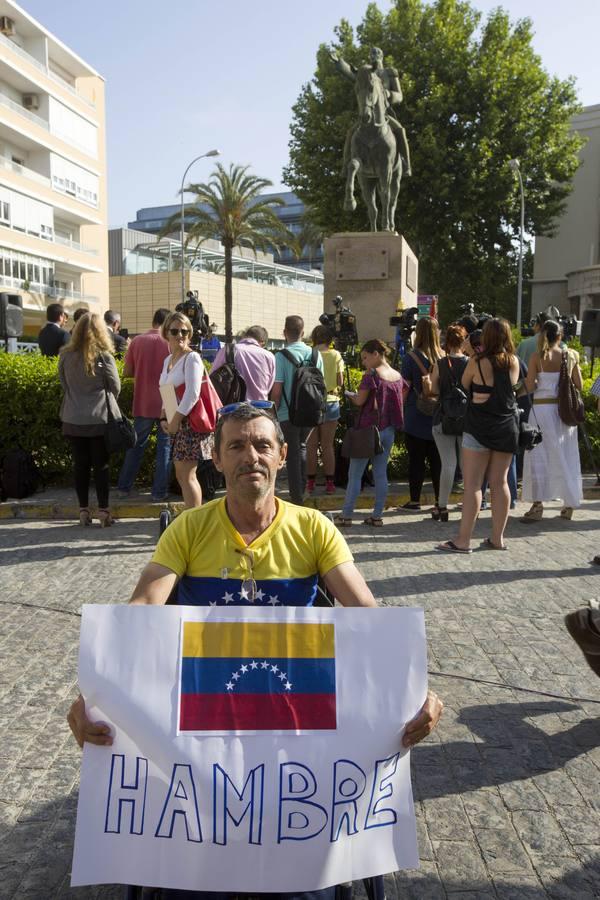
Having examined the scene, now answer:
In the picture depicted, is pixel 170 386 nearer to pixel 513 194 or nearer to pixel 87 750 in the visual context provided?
pixel 87 750

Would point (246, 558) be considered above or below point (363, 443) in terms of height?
above

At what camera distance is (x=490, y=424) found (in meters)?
6.92

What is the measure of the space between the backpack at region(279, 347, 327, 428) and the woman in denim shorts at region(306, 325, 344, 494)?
1.12 m

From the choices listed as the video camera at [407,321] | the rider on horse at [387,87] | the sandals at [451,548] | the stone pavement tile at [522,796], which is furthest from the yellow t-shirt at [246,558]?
the rider on horse at [387,87]

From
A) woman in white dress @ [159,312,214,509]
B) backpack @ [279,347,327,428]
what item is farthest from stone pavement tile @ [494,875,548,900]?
backpack @ [279,347,327,428]

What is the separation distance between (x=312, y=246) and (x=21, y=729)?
5518 cm

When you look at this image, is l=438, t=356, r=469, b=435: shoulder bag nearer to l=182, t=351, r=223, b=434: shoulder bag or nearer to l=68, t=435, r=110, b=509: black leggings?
l=182, t=351, r=223, b=434: shoulder bag

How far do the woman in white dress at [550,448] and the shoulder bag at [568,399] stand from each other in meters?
0.05

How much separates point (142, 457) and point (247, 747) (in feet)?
25.0

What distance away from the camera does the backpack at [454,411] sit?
788 cm

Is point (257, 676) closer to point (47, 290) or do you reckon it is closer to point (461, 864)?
point (461, 864)

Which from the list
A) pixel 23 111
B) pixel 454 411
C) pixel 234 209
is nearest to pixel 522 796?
pixel 454 411

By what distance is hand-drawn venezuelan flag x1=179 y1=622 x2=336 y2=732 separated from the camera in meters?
2.13

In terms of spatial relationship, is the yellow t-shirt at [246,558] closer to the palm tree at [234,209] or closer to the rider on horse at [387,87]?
the rider on horse at [387,87]
